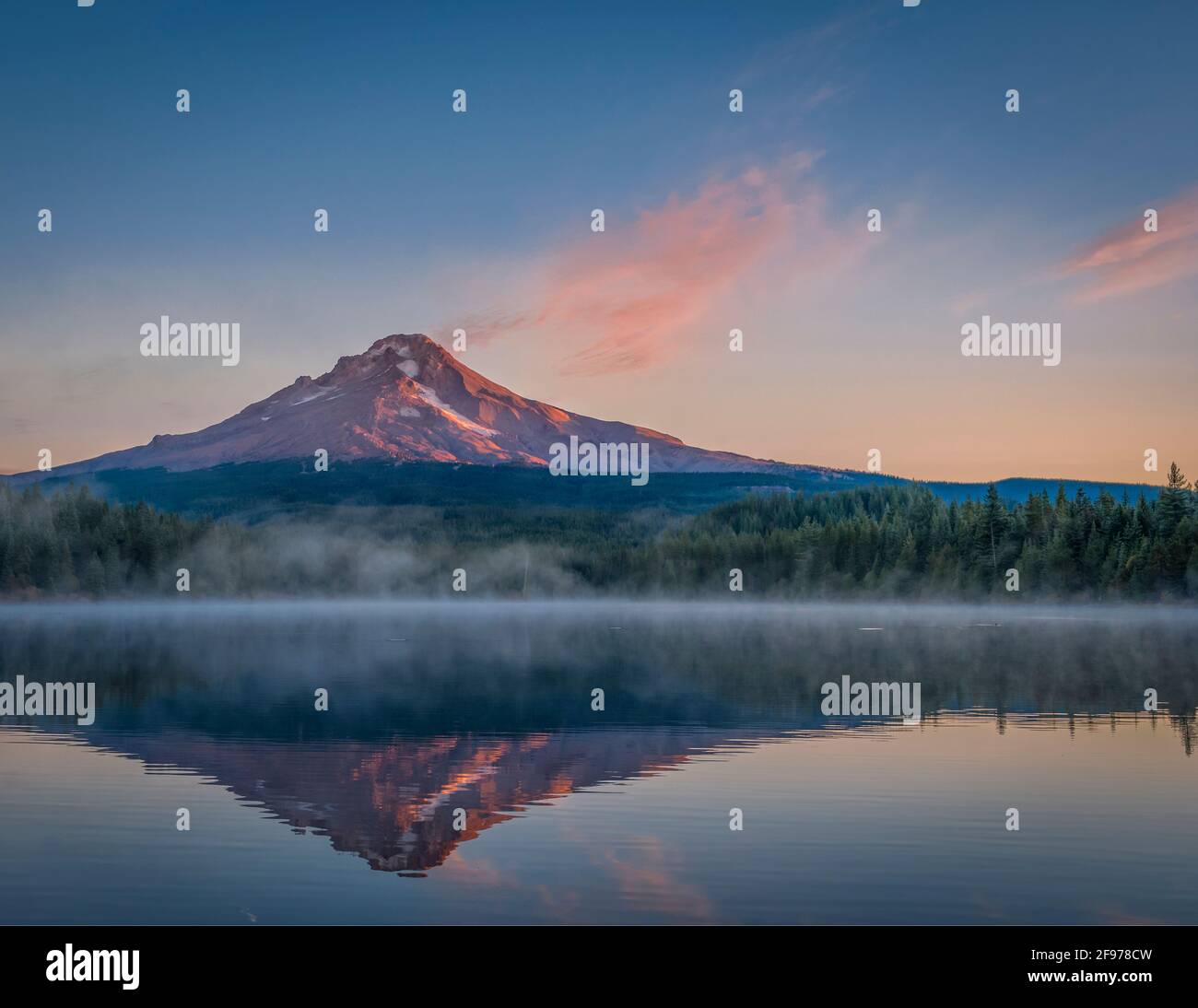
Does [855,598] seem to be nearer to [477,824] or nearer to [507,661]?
[507,661]

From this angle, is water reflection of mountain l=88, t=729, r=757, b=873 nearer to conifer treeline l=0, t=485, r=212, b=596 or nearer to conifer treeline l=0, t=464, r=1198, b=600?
conifer treeline l=0, t=464, r=1198, b=600

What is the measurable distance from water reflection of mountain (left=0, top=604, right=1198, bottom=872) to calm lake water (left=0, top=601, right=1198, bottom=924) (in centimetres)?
22

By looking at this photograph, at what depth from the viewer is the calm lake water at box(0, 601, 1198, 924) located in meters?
20.4

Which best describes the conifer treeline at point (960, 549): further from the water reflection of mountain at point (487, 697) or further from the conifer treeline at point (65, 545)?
the water reflection of mountain at point (487, 697)

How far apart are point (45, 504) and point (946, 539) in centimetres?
13847

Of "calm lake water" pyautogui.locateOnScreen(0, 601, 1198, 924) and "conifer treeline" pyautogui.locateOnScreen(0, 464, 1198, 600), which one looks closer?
"calm lake water" pyautogui.locateOnScreen(0, 601, 1198, 924)

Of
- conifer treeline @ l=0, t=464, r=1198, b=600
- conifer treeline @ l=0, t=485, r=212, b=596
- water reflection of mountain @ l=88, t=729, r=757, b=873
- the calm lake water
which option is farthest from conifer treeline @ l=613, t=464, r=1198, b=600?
water reflection of mountain @ l=88, t=729, r=757, b=873

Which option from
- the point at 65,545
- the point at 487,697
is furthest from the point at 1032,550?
the point at 65,545

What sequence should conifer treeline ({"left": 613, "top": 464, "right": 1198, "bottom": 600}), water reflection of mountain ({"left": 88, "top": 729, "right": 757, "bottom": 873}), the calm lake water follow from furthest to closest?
conifer treeline ({"left": 613, "top": 464, "right": 1198, "bottom": 600})
water reflection of mountain ({"left": 88, "top": 729, "right": 757, "bottom": 873})
the calm lake water

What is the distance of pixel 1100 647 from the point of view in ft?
262

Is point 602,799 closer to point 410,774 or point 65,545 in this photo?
point 410,774

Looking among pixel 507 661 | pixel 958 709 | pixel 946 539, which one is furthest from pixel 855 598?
pixel 958 709

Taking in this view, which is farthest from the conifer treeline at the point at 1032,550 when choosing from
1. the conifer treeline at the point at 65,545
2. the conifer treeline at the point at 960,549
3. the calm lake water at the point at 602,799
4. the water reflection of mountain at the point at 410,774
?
the water reflection of mountain at the point at 410,774

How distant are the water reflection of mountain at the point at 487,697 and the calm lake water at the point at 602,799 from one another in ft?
0.71
